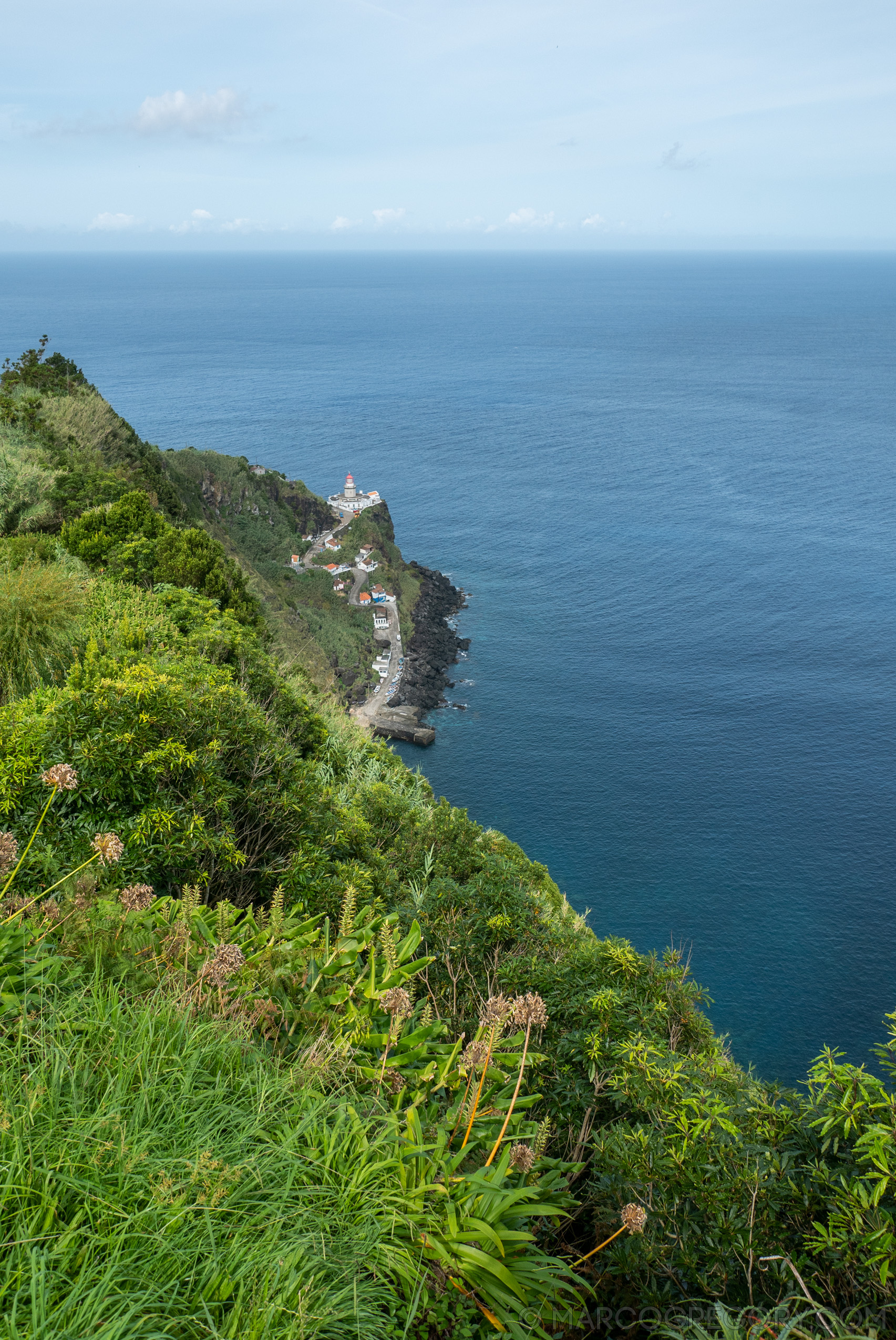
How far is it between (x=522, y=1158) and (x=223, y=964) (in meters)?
2.01

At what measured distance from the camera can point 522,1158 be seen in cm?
429

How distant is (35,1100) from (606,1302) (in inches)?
135

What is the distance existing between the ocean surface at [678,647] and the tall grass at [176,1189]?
37814 millimetres

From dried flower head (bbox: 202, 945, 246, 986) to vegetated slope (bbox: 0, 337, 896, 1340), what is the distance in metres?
0.02

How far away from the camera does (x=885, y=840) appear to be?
4784cm

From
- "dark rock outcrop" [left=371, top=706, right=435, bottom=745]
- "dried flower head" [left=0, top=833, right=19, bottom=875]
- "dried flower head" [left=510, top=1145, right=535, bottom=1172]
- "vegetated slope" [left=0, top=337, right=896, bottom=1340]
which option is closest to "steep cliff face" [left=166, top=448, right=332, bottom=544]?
"dark rock outcrop" [left=371, top=706, right=435, bottom=745]

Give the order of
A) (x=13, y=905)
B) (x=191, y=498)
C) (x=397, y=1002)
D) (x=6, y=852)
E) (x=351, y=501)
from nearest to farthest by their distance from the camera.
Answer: (x=6, y=852) < (x=397, y=1002) < (x=13, y=905) < (x=191, y=498) < (x=351, y=501)

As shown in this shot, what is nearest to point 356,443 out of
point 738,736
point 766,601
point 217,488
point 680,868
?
point 217,488

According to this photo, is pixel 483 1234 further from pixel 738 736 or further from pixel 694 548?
pixel 694 548

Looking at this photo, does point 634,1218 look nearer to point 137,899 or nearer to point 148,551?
point 137,899

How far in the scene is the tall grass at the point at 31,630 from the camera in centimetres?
1273

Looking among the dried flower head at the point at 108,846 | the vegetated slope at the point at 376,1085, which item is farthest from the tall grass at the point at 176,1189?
the dried flower head at the point at 108,846

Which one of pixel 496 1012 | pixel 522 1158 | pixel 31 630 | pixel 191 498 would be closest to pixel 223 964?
pixel 496 1012

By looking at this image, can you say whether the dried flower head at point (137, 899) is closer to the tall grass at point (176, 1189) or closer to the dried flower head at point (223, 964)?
the dried flower head at point (223, 964)
